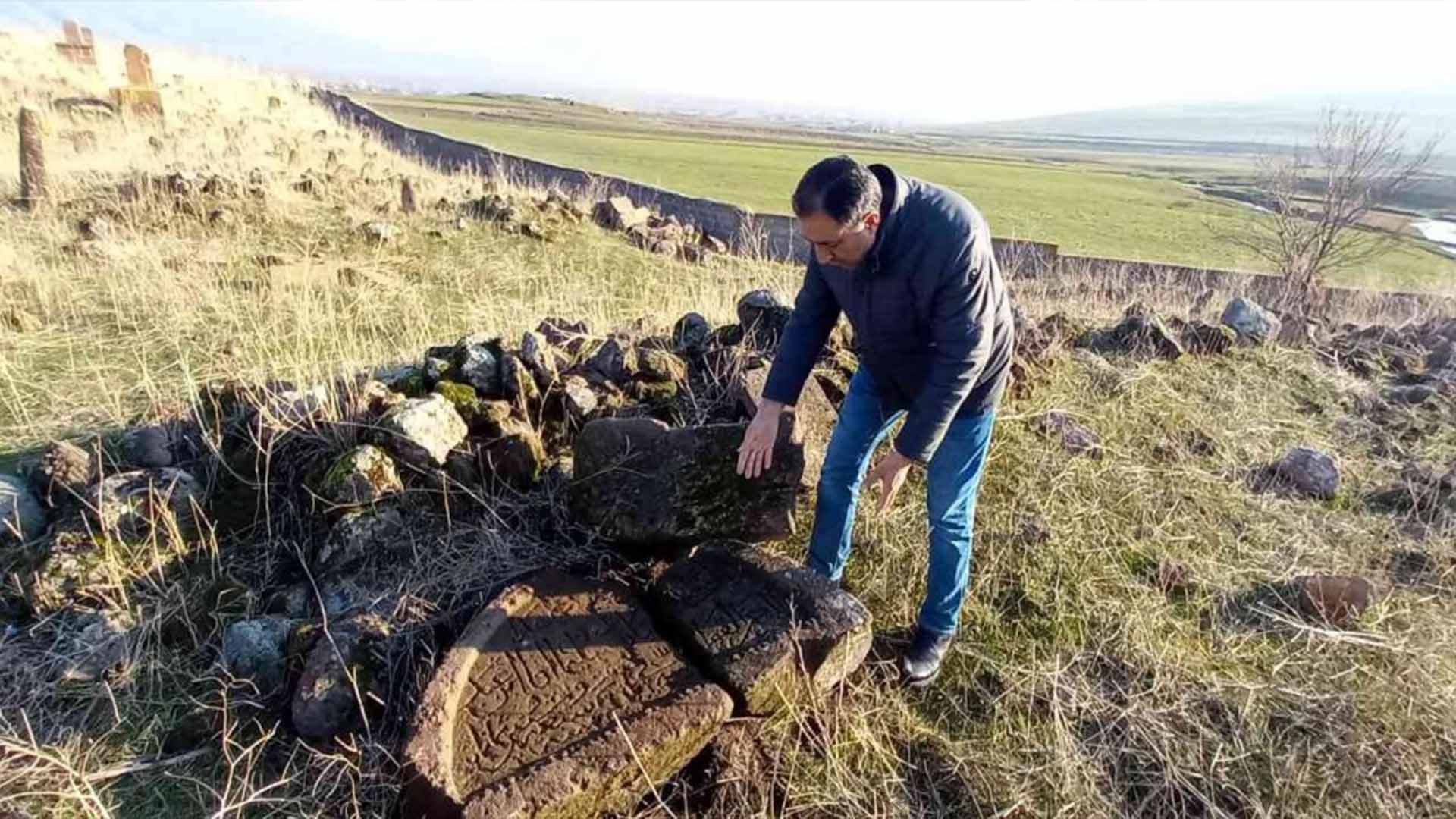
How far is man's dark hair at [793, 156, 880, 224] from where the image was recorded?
2.68 metres

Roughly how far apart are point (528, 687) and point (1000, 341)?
7.23 feet

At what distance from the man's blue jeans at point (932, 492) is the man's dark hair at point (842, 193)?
95cm

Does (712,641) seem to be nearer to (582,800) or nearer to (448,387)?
(582,800)

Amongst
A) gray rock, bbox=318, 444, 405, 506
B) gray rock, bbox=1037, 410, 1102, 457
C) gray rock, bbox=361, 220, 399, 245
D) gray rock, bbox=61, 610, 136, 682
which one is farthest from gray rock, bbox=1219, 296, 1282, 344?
gray rock, bbox=361, 220, 399, 245

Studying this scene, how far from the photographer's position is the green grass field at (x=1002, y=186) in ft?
75.2

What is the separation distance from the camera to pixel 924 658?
3.47 meters

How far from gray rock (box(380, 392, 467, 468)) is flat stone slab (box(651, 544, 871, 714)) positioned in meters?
1.33

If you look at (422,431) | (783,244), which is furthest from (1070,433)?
(783,244)

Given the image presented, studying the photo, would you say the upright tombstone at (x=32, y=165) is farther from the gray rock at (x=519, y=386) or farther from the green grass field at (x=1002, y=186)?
the green grass field at (x=1002, y=186)

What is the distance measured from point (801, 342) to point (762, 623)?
1.18m

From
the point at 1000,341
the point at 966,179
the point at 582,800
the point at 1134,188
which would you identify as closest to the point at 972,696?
the point at 1000,341

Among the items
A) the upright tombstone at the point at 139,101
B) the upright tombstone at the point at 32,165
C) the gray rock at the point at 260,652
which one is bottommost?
the gray rock at the point at 260,652

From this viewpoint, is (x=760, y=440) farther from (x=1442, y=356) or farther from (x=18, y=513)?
(x=1442, y=356)

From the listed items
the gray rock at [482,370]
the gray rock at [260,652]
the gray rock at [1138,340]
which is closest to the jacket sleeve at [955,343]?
the gray rock at [482,370]
